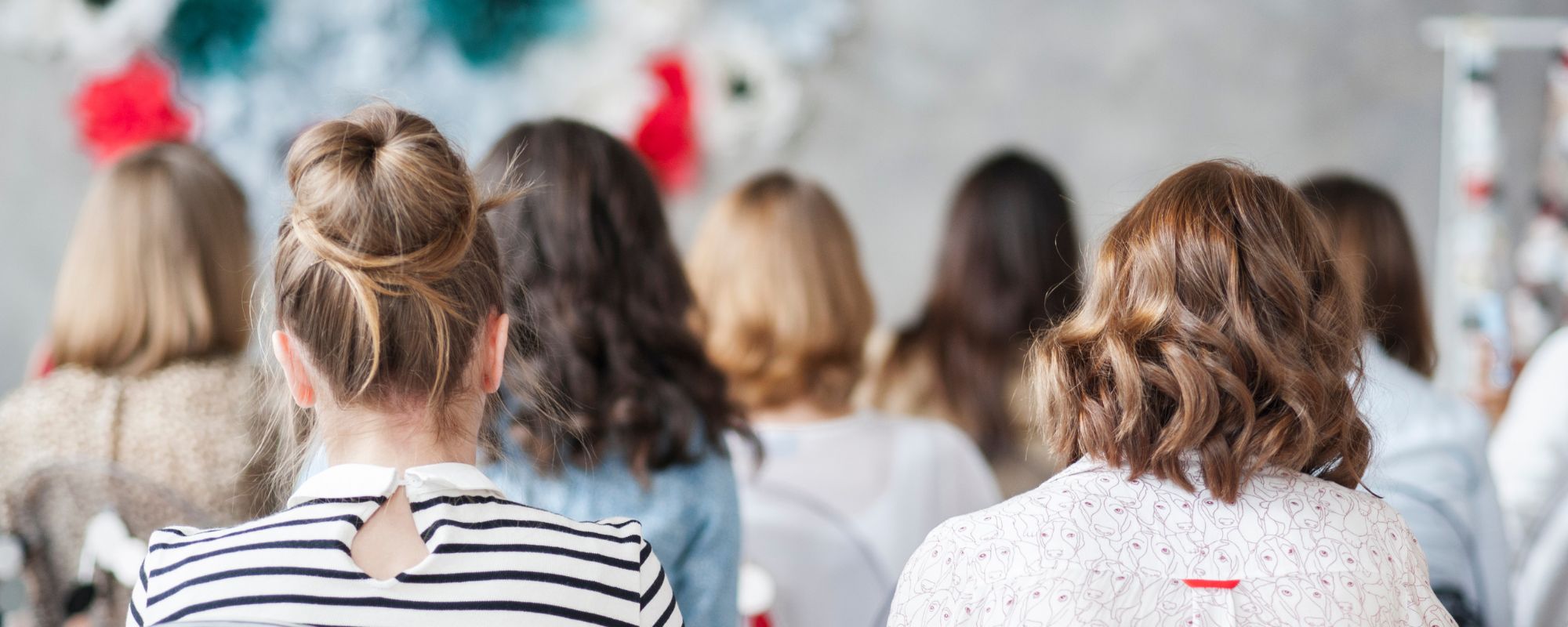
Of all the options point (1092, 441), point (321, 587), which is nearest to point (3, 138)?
point (321, 587)

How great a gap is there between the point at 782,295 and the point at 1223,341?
1132 millimetres

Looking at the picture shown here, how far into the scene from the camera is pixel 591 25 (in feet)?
10.5

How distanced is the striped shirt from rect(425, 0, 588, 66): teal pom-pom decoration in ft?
7.97

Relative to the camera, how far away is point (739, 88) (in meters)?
3.25

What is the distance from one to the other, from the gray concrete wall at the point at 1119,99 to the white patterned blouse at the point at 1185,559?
95.1 inches

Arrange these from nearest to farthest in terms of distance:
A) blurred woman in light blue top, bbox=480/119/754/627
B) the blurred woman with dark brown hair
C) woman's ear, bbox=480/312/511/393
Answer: woman's ear, bbox=480/312/511/393 → blurred woman in light blue top, bbox=480/119/754/627 → the blurred woman with dark brown hair

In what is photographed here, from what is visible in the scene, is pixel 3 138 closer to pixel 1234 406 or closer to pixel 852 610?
pixel 852 610

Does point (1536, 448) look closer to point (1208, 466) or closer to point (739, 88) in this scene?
point (1208, 466)

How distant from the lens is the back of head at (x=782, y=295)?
1.92 m

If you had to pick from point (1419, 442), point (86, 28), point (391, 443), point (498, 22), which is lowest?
point (1419, 442)

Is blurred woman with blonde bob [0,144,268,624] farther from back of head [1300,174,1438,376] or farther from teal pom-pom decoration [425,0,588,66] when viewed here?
back of head [1300,174,1438,376]

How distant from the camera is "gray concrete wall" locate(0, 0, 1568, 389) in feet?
10.8

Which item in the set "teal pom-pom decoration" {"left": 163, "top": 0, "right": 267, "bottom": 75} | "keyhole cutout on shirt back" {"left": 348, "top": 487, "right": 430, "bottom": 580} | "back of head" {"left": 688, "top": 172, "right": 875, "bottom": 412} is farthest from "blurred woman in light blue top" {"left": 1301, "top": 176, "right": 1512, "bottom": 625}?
"teal pom-pom decoration" {"left": 163, "top": 0, "right": 267, "bottom": 75}

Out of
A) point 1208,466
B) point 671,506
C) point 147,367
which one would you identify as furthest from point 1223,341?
point 147,367
